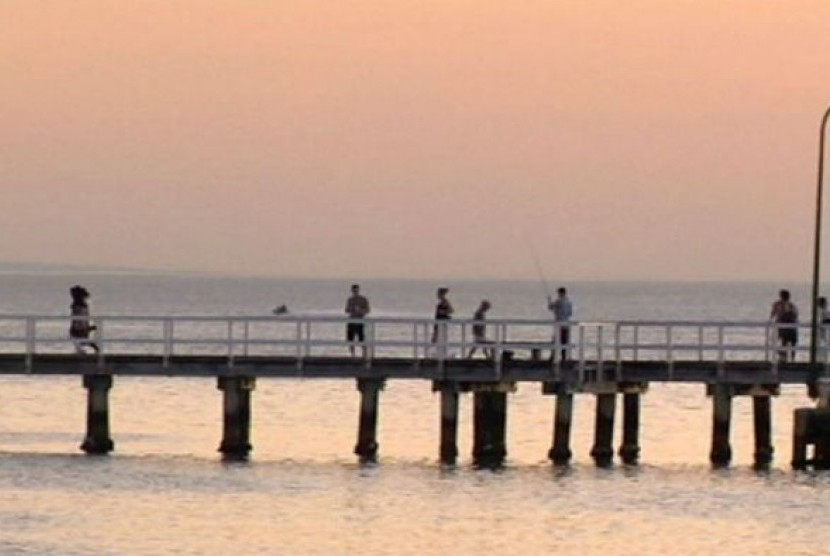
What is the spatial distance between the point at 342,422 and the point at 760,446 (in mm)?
24399

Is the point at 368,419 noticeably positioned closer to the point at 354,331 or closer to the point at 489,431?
the point at 354,331

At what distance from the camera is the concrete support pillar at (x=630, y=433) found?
6144cm

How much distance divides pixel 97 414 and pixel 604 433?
9.75 meters

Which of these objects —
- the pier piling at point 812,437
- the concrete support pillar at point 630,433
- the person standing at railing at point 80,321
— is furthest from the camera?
the concrete support pillar at point 630,433

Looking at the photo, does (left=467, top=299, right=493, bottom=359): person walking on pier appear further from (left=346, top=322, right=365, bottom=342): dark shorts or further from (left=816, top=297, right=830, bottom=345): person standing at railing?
(left=816, top=297, right=830, bottom=345): person standing at railing

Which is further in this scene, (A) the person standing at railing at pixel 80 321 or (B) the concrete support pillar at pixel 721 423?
(A) the person standing at railing at pixel 80 321

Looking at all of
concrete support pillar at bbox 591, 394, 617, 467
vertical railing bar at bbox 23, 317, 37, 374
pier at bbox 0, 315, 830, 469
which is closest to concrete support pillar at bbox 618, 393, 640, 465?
pier at bbox 0, 315, 830, 469

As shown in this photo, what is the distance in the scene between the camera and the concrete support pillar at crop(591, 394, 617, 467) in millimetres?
60753

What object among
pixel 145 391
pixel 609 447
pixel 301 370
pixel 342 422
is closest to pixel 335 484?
pixel 301 370

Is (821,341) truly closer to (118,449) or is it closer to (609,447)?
(609,447)

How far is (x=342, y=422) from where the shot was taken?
3342 inches

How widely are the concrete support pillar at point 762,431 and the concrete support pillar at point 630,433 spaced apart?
7.54ft

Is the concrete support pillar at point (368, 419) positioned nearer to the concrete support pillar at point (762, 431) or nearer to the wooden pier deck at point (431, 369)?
the wooden pier deck at point (431, 369)

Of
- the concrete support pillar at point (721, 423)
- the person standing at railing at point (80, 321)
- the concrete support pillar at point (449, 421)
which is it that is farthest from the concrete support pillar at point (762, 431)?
Answer: the person standing at railing at point (80, 321)
